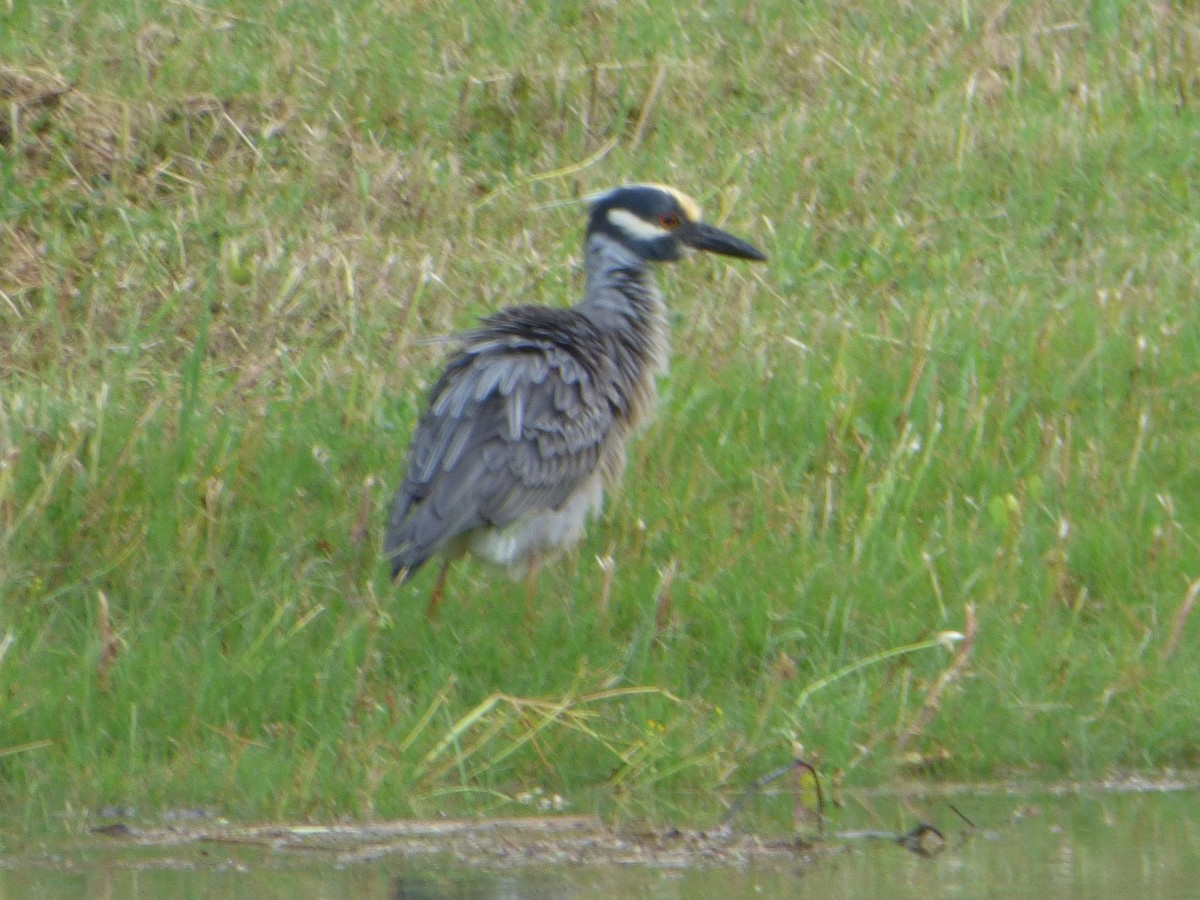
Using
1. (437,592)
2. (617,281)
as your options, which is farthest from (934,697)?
(617,281)

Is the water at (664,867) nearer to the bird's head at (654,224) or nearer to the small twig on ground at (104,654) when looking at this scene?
the small twig on ground at (104,654)

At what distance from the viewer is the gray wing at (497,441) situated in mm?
6367

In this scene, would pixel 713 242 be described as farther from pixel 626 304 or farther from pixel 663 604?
pixel 663 604

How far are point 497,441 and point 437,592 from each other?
1.67ft

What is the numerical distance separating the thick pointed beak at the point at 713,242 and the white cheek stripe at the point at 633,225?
0.15 metres

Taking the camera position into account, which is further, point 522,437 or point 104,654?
point 522,437

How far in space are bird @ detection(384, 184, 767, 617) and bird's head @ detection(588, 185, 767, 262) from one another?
388mm

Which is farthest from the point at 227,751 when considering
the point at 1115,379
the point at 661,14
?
the point at 661,14

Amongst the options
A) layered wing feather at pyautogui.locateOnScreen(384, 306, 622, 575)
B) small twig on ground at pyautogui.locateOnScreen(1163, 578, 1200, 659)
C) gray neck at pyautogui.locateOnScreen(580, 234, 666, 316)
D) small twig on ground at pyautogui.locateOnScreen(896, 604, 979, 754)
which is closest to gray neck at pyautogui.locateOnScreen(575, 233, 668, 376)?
gray neck at pyautogui.locateOnScreen(580, 234, 666, 316)

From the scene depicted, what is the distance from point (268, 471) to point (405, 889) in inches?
107

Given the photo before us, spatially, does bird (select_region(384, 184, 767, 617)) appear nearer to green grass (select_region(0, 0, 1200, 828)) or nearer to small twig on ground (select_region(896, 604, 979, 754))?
green grass (select_region(0, 0, 1200, 828))

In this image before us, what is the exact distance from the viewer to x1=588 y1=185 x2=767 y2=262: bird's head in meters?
7.58

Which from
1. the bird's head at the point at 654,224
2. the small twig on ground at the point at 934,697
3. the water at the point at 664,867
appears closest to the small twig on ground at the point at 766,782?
the water at the point at 664,867

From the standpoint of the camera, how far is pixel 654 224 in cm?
760
